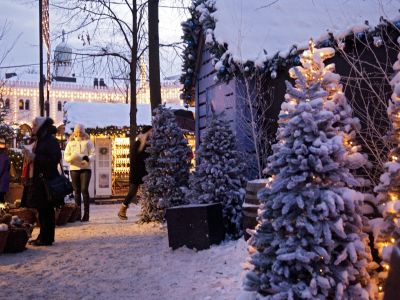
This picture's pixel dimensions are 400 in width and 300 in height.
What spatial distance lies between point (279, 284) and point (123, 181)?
1879 centimetres

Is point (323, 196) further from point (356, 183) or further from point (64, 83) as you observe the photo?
point (64, 83)

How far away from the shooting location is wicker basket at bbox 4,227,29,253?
8.02 metres

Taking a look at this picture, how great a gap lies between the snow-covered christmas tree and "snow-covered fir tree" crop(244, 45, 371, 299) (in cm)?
14

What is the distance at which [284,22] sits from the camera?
954 centimetres

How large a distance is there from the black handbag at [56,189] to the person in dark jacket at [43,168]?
7 cm

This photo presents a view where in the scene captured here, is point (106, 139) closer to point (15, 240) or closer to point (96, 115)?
point (96, 115)

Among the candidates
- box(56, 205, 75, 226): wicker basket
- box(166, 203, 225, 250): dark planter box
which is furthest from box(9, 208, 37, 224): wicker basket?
box(166, 203, 225, 250): dark planter box

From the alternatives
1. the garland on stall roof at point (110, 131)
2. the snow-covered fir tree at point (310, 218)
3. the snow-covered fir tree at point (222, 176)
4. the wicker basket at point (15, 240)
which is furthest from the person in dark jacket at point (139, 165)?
the garland on stall roof at point (110, 131)

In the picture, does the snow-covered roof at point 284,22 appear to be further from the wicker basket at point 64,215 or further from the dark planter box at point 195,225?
the wicker basket at point 64,215

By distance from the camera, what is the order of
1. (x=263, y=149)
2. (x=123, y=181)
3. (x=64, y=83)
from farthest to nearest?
1. (x=64, y=83)
2. (x=123, y=181)
3. (x=263, y=149)

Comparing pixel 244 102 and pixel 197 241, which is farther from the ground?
pixel 244 102

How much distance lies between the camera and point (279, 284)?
3.99m

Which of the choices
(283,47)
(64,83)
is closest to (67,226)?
(283,47)

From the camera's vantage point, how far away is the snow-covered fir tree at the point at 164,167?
10359 millimetres
